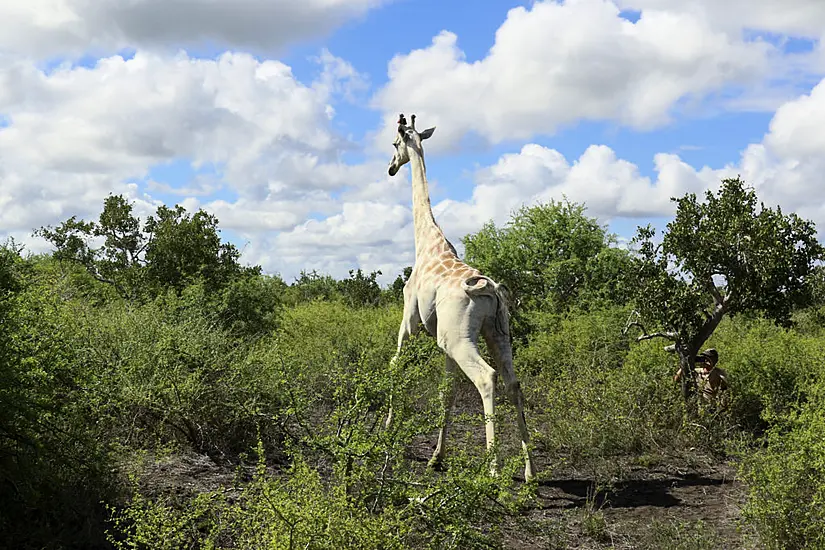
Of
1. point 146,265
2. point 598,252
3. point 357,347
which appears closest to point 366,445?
point 357,347

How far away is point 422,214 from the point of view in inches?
362

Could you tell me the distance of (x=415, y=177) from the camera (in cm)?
942

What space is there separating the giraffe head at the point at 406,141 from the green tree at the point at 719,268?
2.95m

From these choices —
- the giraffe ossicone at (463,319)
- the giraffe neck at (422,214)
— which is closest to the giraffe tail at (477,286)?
the giraffe ossicone at (463,319)

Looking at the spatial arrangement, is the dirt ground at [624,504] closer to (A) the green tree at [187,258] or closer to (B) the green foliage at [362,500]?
(B) the green foliage at [362,500]

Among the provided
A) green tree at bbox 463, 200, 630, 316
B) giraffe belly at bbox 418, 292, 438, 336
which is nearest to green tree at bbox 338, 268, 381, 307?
green tree at bbox 463, 200, 630, 316

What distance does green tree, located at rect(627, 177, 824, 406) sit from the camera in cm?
896

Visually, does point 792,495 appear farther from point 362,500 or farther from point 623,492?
point 362,500

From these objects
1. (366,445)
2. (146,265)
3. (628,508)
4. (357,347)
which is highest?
(146,265)

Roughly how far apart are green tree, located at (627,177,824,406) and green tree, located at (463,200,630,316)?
16.6ft

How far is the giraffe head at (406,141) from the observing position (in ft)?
31.3

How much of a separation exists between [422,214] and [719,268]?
3.61 m

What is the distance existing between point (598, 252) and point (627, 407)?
9.00 metres

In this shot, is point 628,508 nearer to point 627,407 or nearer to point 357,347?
point 627,407
